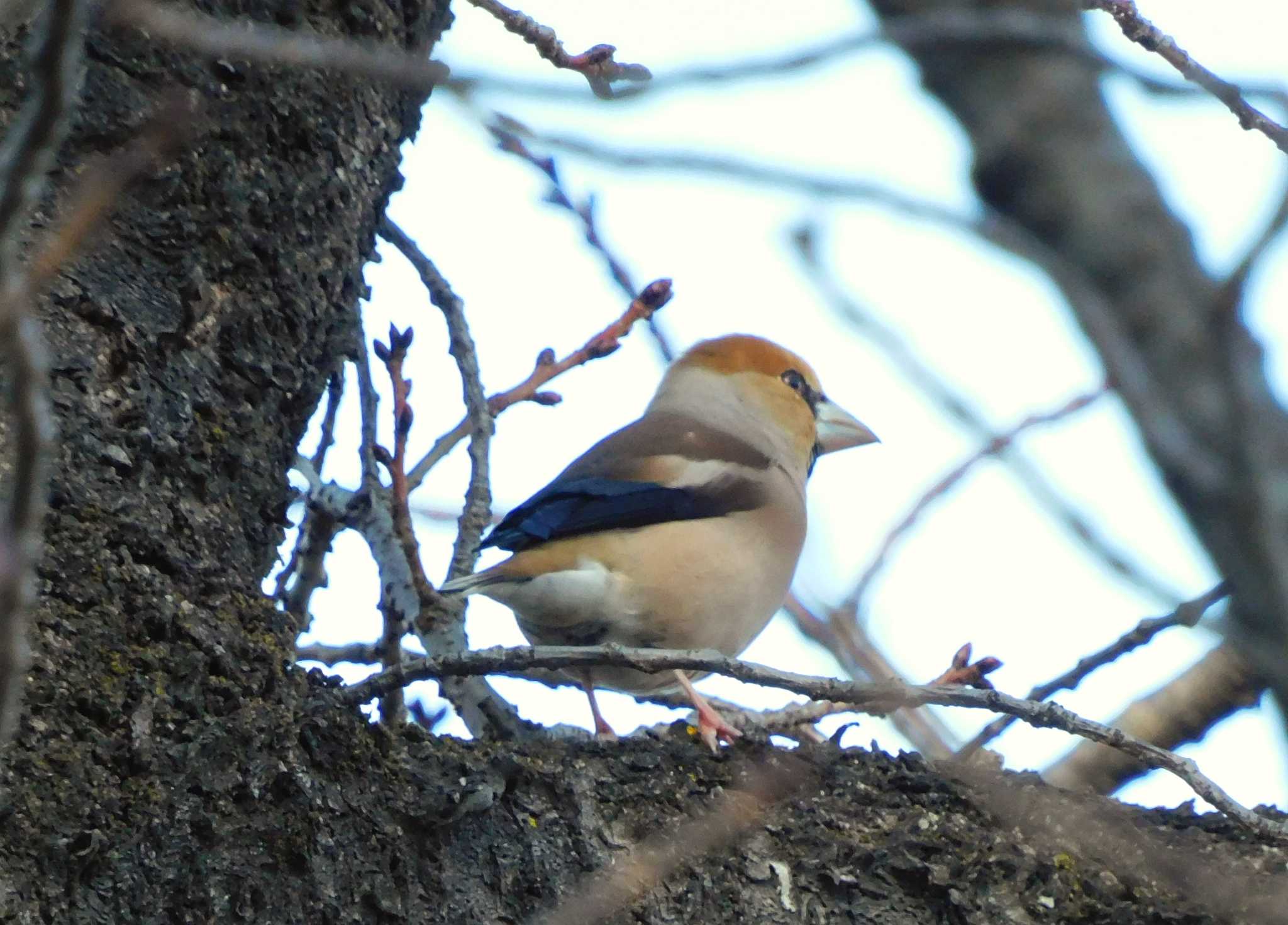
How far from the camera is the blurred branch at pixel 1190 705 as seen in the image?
2596 millimetres

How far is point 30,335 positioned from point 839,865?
153cm

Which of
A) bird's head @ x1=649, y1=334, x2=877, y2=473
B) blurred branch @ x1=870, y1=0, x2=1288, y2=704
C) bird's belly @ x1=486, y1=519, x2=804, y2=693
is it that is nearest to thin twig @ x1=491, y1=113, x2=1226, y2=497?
blurred branch @ x1=870, y1=0, x2=1288, y2=704

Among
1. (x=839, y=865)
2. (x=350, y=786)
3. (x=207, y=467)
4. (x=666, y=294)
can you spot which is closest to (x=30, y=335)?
(x=350, y=786)

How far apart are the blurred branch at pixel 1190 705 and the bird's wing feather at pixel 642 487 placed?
1.75m

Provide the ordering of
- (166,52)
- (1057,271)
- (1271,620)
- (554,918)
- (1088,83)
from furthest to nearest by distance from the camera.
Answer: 1. (166,52)
2. (1088,83)
3. (554,918)
4. (1057,271)
5. (1271,620)

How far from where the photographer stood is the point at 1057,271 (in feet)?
4.77

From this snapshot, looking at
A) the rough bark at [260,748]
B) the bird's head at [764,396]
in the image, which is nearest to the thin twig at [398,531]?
the rough bark at [260,748]

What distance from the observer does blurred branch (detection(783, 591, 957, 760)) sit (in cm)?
263

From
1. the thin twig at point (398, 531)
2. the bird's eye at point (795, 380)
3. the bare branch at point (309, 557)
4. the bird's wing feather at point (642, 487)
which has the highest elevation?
the bird's eye at point (795, 380)

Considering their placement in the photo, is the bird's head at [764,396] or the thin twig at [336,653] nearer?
the thin twig at [336,653]

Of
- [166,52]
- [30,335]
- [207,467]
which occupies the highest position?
[166,52]

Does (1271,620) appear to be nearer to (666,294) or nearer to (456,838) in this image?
(456,838)

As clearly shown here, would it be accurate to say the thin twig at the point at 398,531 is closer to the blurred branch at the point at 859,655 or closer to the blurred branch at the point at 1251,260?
the blurred branch at the point at 859,655

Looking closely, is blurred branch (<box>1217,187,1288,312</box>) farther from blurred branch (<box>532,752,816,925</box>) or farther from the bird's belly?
the bird's belly
